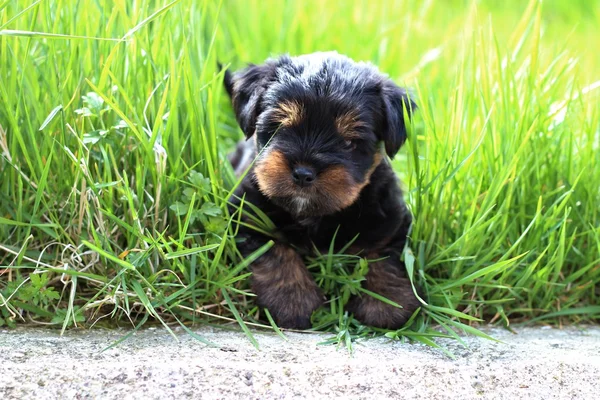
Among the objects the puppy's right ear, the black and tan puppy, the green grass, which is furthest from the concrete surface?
the puppy's right ear

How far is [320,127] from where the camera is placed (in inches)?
124

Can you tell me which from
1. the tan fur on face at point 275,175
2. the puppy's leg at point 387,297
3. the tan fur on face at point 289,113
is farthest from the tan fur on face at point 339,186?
the puppy's leg at point 387,297

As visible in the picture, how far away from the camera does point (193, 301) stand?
304 centimetres

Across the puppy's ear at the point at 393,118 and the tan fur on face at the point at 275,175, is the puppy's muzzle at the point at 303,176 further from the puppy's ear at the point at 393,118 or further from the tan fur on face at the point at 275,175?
the puppy's ear at the point at 393,118

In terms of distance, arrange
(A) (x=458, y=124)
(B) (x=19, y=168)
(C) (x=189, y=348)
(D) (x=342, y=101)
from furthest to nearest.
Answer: (A) (x=458, y=124), (D) (x=342, y=101), (B) (x=19, y=168), (C) (x=189, y=348)

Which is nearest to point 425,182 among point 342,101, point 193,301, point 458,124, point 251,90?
point 458,124

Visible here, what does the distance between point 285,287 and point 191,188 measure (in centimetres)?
66

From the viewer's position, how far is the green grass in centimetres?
299

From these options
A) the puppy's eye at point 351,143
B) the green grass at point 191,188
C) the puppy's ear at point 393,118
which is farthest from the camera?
the puppy's ear at point 393,118

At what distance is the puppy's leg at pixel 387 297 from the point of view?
3.18 m

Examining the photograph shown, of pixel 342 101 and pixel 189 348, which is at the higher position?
pixel 342 101

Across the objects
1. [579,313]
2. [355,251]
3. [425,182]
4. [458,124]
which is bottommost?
[579,313]

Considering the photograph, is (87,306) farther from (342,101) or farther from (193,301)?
(342,101)

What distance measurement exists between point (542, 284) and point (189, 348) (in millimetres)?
1829
